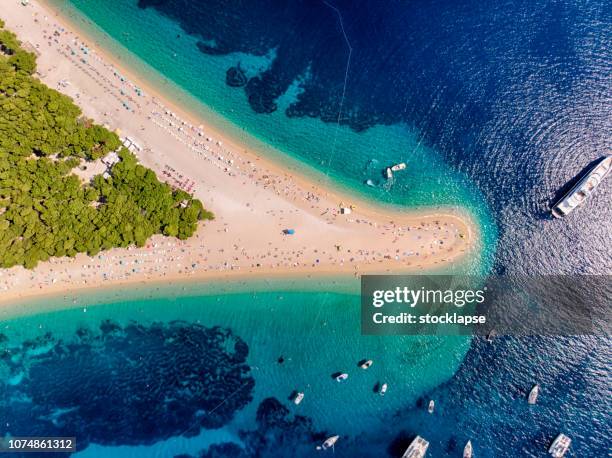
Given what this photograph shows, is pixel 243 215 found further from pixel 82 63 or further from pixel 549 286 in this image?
pixel 549 286

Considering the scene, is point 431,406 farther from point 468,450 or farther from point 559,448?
point 559,448

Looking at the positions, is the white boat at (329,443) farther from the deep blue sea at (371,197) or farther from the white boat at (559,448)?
the white boat at (559,448)

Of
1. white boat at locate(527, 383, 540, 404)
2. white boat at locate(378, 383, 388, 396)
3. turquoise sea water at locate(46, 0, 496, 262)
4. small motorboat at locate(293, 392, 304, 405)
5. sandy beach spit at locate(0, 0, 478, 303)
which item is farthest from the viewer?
white boat at locate(527, 383, 540, 404)

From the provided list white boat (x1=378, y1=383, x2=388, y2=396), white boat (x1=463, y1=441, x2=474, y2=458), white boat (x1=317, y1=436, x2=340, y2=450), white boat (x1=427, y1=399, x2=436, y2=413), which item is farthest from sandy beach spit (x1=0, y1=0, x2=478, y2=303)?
white boat (x1=463, y1=441, x2=474, y2=458)

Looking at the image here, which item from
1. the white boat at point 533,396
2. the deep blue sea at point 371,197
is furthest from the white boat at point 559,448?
the white boat at point 533,396

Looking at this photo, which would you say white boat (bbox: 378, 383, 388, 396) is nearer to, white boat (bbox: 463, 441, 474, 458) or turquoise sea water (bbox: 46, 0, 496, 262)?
white boat (bbox: 463, 441, 474, 458)

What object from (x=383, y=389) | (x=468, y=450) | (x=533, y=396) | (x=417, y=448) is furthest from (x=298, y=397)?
(x=533, y=396)

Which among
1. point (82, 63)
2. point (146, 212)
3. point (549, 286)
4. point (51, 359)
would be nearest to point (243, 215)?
point (146, 212)
